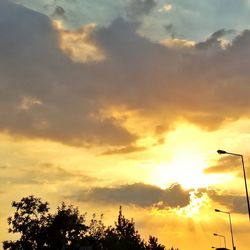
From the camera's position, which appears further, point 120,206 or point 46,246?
point 120,206

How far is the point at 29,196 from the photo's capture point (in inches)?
3895

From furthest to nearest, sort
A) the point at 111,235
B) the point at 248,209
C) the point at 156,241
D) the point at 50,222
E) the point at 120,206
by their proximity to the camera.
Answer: the point at 156,241 → the point at 120,206 → the point at 111,235 → the point at 50,222 → the point at 248,209

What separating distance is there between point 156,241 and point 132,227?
22.1m

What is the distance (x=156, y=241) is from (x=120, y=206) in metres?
22.0

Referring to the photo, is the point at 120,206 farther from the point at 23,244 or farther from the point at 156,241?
the point at 23,244

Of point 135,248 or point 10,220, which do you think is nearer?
point 10,220

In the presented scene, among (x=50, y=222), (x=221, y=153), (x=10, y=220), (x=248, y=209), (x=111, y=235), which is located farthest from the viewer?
(x=111, y=235)

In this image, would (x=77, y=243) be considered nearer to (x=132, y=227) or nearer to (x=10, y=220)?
(x=10, y=220)

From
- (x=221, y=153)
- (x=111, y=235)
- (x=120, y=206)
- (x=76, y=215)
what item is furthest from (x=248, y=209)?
(x=120, y=206)

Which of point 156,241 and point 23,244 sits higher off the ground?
point 156,241

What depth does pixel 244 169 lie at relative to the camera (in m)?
48.8

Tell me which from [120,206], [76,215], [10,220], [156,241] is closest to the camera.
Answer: [10,220]

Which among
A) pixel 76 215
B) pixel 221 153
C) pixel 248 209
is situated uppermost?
pixel 76 215

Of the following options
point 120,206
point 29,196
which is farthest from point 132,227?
point 29,196
